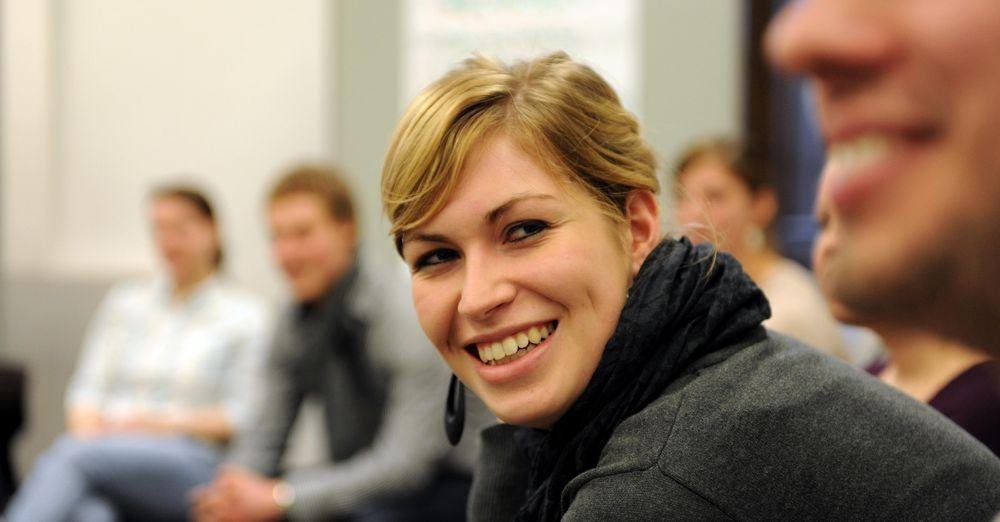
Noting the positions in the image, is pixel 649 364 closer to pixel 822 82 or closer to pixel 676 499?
pixel 676 499

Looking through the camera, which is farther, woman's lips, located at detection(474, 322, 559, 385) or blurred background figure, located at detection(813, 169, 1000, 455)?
blurred background figure, located at detection(813, 169, 1000, 455)

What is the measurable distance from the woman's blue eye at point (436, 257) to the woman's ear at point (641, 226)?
0.61 feet

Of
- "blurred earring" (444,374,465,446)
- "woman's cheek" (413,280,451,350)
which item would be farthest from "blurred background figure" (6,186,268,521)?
"woman's cheek" (413,280,451,350)

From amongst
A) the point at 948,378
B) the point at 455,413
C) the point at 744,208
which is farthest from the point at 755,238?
the point at 455,413

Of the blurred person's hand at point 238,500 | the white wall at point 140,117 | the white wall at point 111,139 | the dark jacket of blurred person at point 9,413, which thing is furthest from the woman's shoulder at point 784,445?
the white wall at point 111,139

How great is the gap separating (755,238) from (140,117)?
8.91ft

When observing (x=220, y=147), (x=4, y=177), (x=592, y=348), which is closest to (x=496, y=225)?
(x=592, y=348)

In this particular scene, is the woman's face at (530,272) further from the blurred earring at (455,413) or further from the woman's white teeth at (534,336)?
the blurred earring at (455,413)

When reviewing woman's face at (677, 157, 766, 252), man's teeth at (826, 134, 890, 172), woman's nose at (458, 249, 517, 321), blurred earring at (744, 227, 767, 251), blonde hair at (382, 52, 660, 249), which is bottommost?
blurred earring at (744, 227, 767, 251)

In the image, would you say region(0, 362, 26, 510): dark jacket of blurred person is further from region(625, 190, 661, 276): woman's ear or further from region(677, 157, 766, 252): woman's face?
region(625, 190, 661, 276): woman's ear

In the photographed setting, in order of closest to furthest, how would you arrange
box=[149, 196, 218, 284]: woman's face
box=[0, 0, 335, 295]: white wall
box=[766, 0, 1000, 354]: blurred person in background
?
box=[766, 0, 1000, 354]: blurred person in background → box=[149, 196, 218, 284]: woman's face → box=[0, 0, 335, 295]: white wall

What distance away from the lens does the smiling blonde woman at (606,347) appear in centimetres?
95

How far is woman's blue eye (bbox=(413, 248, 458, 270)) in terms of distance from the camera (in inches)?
45.7

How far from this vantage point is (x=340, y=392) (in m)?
2.45
